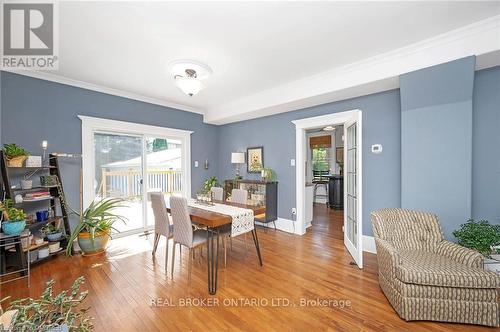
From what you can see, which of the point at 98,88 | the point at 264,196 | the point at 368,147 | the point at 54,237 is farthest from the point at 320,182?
the point at 54,237

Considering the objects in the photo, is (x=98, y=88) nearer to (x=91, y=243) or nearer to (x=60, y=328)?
(x=91, y=243)

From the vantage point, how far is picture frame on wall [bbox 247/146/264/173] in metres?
4.73

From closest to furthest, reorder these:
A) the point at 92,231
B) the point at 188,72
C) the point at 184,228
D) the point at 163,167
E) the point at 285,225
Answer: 1. the point at 184,228
2. the point at 188,72
3. the point at 92,231
4. the point at 285,225
5. the point at 163,167

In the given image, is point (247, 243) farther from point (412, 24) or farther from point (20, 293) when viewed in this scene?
point (412, 24)

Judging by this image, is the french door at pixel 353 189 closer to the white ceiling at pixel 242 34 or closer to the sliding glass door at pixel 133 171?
the white ceiling at pixel 242 34

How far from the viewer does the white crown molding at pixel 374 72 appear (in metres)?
2.16

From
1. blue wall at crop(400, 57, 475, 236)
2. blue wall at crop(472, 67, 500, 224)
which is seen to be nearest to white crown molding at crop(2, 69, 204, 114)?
blue wall at crop(400, 57, 475, 236)

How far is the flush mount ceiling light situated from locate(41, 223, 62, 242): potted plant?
272 centimetres

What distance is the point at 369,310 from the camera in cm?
194

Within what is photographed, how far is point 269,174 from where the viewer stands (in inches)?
174

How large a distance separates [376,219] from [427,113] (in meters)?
1.39

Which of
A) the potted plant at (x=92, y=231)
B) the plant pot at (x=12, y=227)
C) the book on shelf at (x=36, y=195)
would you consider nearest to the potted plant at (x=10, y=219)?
the plant pot at (x=12, y=227)

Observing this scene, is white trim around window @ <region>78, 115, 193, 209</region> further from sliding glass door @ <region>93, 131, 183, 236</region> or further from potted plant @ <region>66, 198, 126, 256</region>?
potted plant @ <region>66, 198, 126, 256</region>

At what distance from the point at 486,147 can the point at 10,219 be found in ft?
17.9
